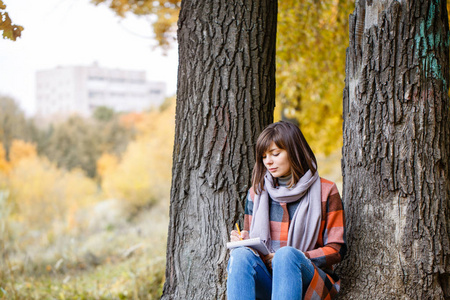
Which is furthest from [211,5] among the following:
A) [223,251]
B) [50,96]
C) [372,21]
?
[50,96]

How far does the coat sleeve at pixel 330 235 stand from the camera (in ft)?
7.79

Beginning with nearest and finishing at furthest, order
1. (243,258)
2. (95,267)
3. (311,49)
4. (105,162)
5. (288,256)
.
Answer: (288,256) → (243,258) → (311,49) → (95,267) → (105,162)

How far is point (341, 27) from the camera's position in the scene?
625 cm

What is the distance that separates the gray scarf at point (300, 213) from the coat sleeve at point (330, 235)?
5cm

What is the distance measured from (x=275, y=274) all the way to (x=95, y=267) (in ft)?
18.8

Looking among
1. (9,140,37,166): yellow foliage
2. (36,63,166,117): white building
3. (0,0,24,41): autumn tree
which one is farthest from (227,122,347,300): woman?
(36,63,166,117): white building

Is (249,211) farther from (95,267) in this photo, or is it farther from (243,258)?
(95,267)

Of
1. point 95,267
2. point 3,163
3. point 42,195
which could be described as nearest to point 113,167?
point 3,163

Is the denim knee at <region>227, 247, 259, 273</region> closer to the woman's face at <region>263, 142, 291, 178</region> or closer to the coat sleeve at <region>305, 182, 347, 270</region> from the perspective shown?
the coat sleeve at <region>305, 182, 347, 270</region>

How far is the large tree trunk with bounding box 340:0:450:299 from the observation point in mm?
2361

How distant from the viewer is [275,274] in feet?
7.42

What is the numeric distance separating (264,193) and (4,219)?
151 inches

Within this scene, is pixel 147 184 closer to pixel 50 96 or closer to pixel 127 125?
pixel 127 125

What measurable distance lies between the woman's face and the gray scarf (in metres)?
0.09
